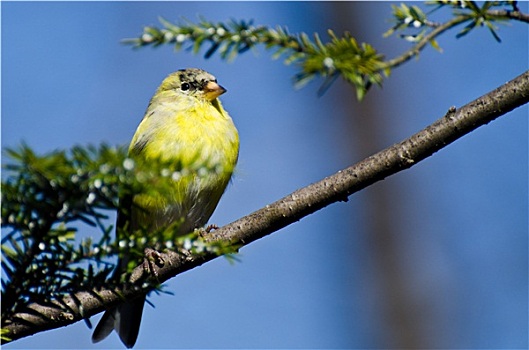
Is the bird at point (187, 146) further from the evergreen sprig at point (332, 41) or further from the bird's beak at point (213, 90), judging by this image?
the evergreen sprig at point (332, 41)

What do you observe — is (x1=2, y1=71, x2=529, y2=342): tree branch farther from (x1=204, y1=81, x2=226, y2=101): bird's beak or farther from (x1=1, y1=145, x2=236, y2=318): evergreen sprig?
(x1=204, y1=81, x2=226, y2=101): bird's beak

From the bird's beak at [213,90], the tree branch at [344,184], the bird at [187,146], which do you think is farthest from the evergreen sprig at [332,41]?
the bird's beak at [213,90]

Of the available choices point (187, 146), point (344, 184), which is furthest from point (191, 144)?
point (344, 184)

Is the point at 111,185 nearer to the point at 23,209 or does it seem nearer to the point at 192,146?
the point at 23,209

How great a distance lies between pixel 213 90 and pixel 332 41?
8.43ft

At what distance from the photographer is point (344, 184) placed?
1.65 meters

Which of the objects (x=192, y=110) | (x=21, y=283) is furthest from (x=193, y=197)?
(x=21, y=283)

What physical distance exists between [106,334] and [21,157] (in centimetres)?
216

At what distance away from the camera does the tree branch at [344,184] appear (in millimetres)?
1467

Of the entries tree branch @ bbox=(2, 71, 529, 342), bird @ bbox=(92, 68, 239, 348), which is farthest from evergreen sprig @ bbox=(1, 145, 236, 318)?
bird @ bbox=(92, 68, 239, 348)

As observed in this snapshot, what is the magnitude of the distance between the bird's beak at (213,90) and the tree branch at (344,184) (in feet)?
7.36

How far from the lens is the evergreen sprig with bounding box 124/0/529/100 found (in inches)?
56.6

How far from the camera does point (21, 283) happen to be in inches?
43.3

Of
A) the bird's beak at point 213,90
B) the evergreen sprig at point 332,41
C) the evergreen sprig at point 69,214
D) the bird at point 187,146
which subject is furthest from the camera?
the bird's beak at point 213,90
